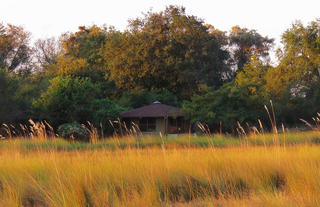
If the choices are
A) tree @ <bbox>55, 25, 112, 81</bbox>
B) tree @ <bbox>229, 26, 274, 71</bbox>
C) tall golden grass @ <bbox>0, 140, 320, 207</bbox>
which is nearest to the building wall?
tree @ <bbox>55, 25, 112, 81</bbox>

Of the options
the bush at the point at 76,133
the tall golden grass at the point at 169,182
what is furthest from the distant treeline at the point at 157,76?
the tall golden grass at the point at 169,182

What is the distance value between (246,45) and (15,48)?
28.4m

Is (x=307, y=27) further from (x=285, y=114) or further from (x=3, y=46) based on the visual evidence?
(x=3, y=46)

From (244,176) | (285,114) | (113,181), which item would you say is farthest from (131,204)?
(285,114)

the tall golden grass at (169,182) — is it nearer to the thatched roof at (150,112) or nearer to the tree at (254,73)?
the thatched roof at (150,112)

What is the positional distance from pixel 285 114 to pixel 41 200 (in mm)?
26190

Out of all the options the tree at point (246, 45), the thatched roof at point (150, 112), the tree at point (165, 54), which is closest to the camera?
the thatched roof at point (150, 112)

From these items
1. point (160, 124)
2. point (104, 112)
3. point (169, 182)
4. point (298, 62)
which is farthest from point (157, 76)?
point (169, 182)

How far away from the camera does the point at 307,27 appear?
99.8 ft

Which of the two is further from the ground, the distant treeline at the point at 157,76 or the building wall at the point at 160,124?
the distant treeline at the point at 157,76

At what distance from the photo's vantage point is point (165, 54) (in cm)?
3041

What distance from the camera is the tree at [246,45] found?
42062 millimetres

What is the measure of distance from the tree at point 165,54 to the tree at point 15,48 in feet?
46.4

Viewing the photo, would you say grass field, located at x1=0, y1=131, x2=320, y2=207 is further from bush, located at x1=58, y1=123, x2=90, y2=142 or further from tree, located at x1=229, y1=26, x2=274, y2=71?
tree, located at x1=229, y1=26, x2=274, y2=71
